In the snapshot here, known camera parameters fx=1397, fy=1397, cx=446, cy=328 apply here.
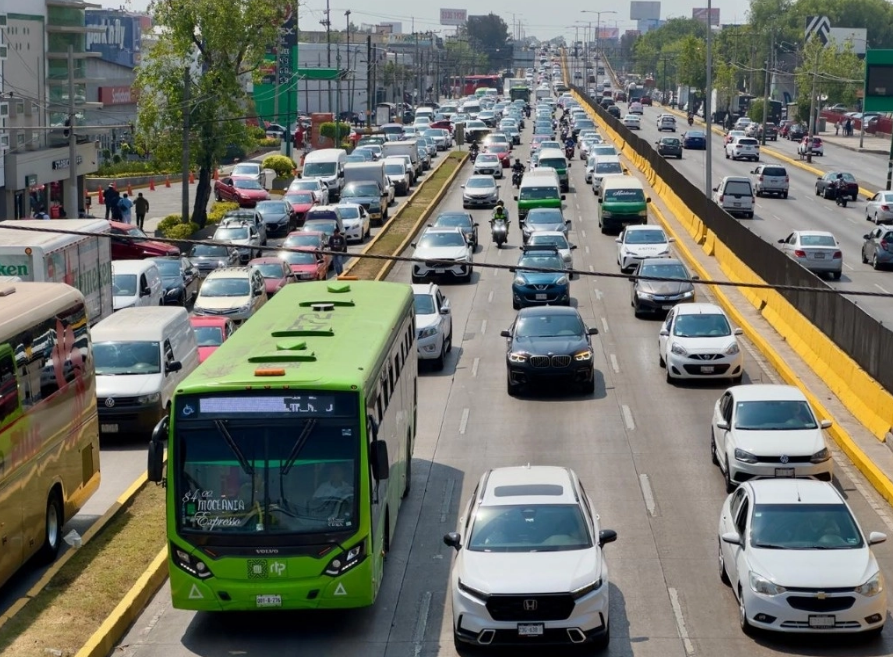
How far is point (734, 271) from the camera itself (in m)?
41.4

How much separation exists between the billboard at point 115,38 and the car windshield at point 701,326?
7961 cm

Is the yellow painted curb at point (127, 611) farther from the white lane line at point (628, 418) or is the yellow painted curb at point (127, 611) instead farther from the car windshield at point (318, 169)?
the car windshield at point (318, 169)

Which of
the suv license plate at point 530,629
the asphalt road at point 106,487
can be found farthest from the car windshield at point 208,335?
the suv license plate at point 530,629

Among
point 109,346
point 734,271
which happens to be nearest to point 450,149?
point 734,271

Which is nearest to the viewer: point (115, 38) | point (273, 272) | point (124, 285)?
point (124, 285)

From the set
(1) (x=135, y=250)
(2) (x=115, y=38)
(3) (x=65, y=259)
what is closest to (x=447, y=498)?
(3) (x=65, y=259)

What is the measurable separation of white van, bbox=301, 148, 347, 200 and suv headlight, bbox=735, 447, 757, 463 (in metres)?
46.4

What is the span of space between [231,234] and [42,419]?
1167 inches

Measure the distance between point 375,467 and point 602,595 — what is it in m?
2.70

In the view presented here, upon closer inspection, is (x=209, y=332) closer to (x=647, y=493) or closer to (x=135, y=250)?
(x=647, y=493)

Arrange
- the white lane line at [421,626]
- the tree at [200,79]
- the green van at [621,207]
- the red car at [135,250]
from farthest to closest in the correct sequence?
the tree at [200,79]
the green van at [621,207]
the red car at [135,250]
the white lane line at [421,626]

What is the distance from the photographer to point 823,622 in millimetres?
14281

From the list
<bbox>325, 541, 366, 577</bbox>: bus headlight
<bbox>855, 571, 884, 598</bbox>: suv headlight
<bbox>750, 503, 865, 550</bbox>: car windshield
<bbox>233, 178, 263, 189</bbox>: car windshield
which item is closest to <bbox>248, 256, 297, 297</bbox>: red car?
<bbox>325, 541, 366, 577</bbox>: bus headlight

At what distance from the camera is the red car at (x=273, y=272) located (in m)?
38.2
